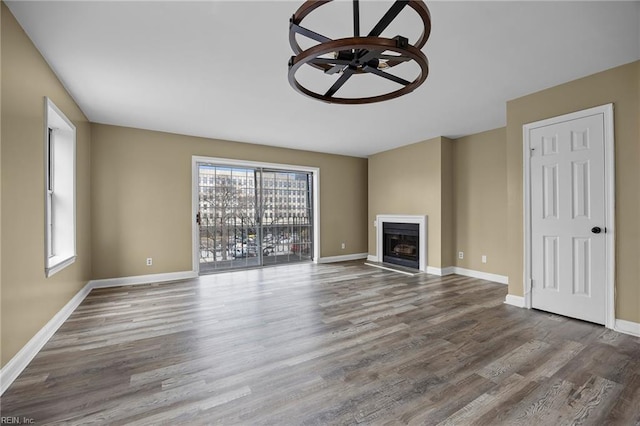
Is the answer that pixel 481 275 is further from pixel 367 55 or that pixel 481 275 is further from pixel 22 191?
pixel 22 191

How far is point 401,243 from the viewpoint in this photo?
622 cm

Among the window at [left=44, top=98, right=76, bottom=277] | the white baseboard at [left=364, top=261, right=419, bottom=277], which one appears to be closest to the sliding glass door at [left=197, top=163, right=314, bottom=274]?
the white baseboard at [left=364, top=261, right=419, bottom=277]

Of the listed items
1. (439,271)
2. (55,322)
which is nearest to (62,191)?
(55,322)

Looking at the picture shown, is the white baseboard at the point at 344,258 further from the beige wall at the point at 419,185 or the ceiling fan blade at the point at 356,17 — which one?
the ceiling fan blade at the point at 356,17

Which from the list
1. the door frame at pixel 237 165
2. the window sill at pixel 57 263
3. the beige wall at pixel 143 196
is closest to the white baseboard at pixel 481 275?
the door frame at pixel 237 165

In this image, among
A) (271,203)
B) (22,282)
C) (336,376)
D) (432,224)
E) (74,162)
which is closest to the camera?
(336,376)

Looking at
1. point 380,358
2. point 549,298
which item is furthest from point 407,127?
point 380,358

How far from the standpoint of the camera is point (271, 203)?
20.3 feet

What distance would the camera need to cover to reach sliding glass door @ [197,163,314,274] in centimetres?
556

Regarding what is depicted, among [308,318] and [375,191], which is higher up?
[375,191]

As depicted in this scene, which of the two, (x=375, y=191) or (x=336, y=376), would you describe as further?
(x=375, y=191)

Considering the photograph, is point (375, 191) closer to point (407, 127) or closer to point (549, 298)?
point (407, 127)

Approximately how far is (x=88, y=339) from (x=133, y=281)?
7.24ft

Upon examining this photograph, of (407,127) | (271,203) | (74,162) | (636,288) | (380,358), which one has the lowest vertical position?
(380,358)
